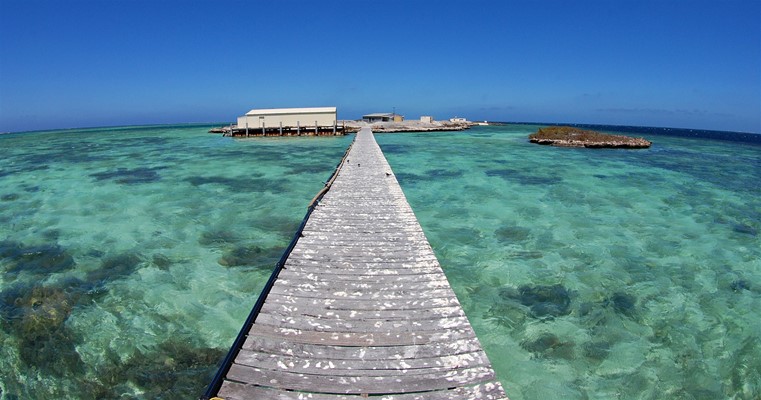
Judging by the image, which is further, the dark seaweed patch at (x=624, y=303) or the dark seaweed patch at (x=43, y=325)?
the dark seaweed patch at (x=624, y=303)

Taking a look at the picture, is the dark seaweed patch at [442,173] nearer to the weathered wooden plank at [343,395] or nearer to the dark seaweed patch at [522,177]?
the dark seaweed patch at [522,177]

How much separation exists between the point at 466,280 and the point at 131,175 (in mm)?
21184

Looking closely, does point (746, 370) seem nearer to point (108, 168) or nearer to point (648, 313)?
point (648, 313)

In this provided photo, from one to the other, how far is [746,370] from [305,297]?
707 centimetres

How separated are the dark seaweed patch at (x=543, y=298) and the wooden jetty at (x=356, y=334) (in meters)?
2.43

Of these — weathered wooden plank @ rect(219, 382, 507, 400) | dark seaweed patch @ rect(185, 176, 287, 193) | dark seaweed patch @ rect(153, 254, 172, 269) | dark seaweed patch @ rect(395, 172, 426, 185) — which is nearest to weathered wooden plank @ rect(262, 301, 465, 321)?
weathered wooden plank @ rect(219, 382, 507, 400)

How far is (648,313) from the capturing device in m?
7.62

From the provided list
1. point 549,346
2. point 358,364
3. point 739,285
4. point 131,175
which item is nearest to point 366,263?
point 358,364

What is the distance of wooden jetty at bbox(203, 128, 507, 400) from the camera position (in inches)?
150

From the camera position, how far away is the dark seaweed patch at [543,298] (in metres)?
7.58

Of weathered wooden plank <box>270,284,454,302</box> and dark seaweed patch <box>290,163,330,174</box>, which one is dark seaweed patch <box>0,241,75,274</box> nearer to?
weathered wooden plank <box>270,284,454,302</box>

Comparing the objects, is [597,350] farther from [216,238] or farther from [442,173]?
[442,173]

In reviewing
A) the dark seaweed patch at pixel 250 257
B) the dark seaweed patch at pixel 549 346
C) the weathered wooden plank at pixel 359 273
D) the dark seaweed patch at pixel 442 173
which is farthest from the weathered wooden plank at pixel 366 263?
the dark seaweed patch at pixel 442 173

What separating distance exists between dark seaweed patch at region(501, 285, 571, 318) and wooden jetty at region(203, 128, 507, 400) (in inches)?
95.7
